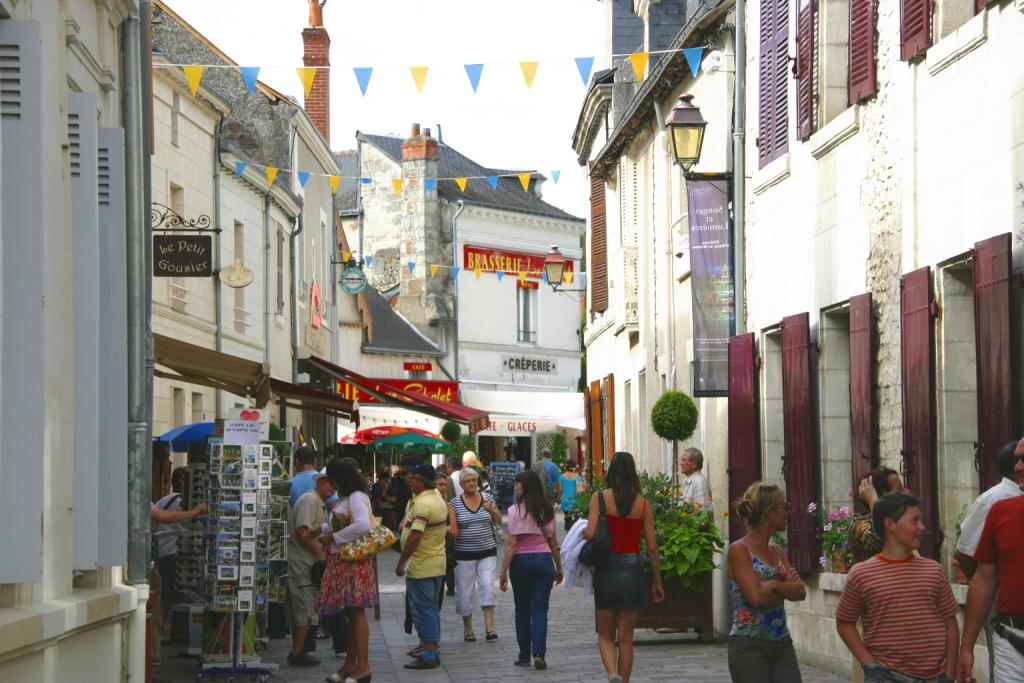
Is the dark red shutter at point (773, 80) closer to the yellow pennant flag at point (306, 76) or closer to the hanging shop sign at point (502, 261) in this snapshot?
the yellow pennant flag at point (306, 76)

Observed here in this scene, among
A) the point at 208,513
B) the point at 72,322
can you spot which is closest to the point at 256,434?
the point at 208,513

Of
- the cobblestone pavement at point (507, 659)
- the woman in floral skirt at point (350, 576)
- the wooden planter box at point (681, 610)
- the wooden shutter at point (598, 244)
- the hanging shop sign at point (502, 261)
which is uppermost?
the hanging shop sign at point (502, 261)

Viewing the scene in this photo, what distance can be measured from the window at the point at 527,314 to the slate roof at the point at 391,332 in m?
4.16

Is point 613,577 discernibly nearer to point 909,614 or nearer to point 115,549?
point 115,549

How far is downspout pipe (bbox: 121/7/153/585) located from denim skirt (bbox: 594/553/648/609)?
112 inches

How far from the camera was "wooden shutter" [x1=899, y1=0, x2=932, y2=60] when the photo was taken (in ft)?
35.9

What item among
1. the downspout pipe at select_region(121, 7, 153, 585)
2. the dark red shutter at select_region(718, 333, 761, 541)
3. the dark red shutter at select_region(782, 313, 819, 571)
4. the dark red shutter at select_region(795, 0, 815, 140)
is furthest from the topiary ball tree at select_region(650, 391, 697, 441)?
the downspout pipe at select_region(121, 7, 153, 585)

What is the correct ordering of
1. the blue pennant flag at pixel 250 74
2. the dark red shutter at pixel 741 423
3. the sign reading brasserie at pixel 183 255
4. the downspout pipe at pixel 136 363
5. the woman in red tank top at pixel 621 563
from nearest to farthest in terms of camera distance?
the downspout pipe at pixel 136 363 < the woman in red tank top at pixel 621 563 < the dark red shutter at pixel 741 423 < the blue pennant flag at pixel 250 74 < the sign reading brasserie at pixel 183 255

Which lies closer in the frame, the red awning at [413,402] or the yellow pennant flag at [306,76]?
the yellow pennant flag at [306,76]

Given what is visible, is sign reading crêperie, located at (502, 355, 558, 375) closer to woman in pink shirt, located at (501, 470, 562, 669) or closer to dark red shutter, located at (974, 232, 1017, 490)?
woman in pink shirt, located at (501, 470, 562, 669)

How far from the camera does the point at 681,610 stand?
46.1 ft

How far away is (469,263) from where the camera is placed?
54781 millimetres

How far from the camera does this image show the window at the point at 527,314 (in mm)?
57000

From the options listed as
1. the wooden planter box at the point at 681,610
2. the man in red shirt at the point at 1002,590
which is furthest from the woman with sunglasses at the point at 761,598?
the wooden planter box at the point at 681,610
